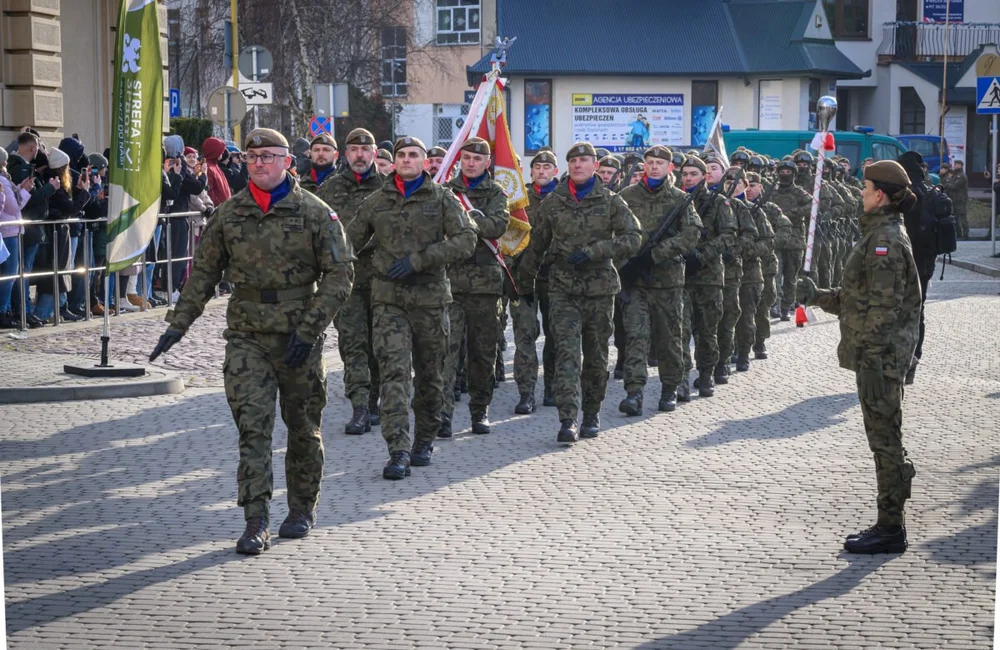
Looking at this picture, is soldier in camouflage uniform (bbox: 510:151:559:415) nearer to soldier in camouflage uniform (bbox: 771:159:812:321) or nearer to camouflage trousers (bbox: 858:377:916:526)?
camouflage trousers (bbox: 858:377:916:526)

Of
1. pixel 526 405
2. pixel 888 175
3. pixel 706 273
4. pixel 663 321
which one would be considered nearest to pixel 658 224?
pixel 663 321

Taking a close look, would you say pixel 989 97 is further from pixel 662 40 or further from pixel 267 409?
pixel 662 40

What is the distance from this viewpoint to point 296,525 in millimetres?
8023

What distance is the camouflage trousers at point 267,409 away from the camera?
7.77 meters

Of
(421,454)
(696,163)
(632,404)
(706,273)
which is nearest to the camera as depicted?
(421,454)

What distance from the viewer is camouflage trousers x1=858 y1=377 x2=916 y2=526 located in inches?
306

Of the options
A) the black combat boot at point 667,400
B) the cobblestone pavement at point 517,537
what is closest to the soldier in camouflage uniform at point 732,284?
the black combat boot at point 667,400

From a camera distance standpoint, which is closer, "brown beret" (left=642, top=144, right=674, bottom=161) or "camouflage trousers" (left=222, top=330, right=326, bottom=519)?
"camouflage trousers" (left=222, top=330, right=326, bottom=519)

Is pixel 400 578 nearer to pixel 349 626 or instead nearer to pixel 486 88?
pixel 349 626

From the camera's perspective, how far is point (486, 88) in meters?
13.1

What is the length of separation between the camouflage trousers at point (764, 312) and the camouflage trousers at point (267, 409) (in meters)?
8.75

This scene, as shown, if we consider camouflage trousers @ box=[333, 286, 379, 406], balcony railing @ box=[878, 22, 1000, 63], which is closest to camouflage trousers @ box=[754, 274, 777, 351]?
camouflage trousers @ box=[333, 286, 379, 406]

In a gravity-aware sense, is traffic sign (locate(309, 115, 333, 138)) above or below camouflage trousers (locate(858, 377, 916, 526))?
above

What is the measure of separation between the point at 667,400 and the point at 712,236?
1.82 meters
